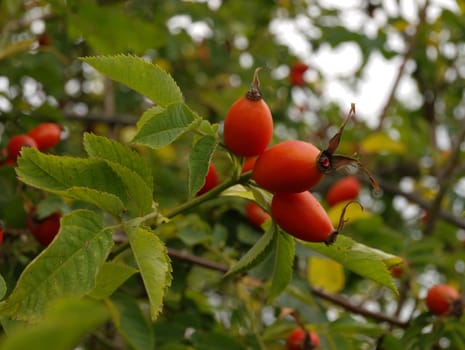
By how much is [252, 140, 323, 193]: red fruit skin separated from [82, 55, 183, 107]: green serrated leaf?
197mm

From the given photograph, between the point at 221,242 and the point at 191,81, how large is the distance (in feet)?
6.93

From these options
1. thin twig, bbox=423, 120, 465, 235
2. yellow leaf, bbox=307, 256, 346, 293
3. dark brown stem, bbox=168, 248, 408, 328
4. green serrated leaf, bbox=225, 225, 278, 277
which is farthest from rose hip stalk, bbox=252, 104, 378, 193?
thin twig, bbox=423, 120, 465, 235

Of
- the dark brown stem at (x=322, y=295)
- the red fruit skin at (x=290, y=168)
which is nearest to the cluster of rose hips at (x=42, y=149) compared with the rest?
the dark brown stem at (x=322, y=295)

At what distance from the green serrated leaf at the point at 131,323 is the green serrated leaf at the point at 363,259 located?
1.60 feet

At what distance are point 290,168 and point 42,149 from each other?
85 centimetres

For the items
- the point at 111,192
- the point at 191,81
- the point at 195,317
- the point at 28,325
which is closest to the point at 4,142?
the point at 195,317

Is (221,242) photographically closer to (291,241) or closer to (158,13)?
(291,241)

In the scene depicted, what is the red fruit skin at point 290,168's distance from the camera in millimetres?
1073

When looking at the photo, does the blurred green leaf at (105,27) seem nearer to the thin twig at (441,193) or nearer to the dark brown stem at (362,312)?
the dark brown stem at (362,312)

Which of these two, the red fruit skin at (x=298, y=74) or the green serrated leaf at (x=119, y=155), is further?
the red fruit skin at (x=298, y=74)

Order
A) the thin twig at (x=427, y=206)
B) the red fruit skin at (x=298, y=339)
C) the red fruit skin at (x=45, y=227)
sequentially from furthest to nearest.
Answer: the thin twig at (x=427, y=206) → the red fruit skin at (x=298, y=339) → the red fruit skin at (x=45, y=227)

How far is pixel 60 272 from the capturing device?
40.0 inches

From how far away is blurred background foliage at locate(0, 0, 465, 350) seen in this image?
1.86m

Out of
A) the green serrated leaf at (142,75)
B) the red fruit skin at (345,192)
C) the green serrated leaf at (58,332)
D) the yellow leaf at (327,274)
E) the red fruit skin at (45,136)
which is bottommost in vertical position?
the yellow leaf at (327,274)
